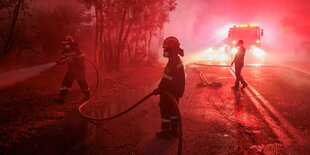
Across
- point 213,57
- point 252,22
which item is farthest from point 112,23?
point 252,22

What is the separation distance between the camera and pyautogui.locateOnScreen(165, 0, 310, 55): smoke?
97.3ft

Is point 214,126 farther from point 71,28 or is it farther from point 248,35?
point 248,35

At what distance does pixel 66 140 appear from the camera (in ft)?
13.3

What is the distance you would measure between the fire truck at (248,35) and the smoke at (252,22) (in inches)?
504

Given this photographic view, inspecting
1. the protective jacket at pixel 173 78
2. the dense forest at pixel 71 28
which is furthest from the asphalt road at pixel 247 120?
the dense forest at pixel 71 28

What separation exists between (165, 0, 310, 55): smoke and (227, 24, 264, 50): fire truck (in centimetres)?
1280

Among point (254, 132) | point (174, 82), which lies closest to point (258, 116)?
point (254, 132)

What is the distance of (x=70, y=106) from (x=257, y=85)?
729 cm

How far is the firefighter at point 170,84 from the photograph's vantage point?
4156mm

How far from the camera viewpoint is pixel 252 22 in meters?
47.9

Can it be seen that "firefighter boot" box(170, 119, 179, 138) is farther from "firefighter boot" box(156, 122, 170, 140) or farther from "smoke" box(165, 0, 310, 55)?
"smoke" box(165, 0, 310, 55)

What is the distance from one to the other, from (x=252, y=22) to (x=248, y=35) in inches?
1231

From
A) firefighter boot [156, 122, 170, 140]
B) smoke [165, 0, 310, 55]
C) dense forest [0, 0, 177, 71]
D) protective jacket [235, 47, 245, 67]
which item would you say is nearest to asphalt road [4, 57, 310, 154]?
firefighter boot [156, 122, 170, 140]

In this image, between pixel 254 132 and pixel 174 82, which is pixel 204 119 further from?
pixel 174 82
